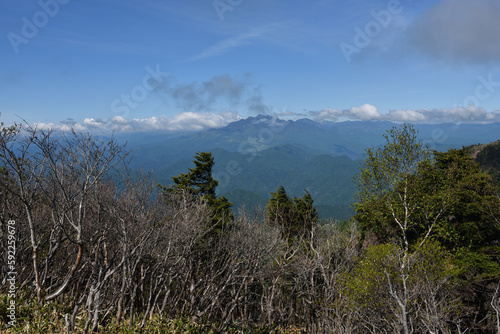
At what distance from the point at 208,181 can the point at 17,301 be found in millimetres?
27223

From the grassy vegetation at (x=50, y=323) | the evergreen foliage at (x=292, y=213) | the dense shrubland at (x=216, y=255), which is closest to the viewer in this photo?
the grassy vegetation at (x=50, y=323)

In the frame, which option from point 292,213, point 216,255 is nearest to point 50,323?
point 216,255

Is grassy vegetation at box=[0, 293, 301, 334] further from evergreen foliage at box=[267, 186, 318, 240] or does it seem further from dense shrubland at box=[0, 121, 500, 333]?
evergreen foliage at box=[267, 186, 318, 240]

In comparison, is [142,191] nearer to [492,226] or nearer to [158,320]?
[158,320]

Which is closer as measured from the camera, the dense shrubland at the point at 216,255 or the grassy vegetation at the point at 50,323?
the grassy vegetation at the point at 50,323

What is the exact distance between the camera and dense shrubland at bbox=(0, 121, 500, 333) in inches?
435

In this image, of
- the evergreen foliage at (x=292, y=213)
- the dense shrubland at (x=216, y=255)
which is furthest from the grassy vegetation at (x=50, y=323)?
the evergreen foliage at (x=292, y=213)

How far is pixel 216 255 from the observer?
24047 millimetres

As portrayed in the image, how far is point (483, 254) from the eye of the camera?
21125mm

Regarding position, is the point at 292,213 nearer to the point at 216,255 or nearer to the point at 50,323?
the point at 216,255

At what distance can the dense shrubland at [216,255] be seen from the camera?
11.0 metres

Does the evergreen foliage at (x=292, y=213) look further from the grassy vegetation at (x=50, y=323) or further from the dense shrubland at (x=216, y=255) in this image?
the grassy vegetation at (x=50, y=323)

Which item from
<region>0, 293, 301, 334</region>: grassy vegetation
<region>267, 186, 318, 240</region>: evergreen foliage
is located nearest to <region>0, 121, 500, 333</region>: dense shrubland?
<region>0, 293, 301, 334</region>: grassy vegetation

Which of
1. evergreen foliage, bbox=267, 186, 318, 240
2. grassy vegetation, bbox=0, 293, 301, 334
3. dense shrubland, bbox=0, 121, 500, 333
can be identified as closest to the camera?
grassy vegetation, bbox=0, 293, 301, 334
